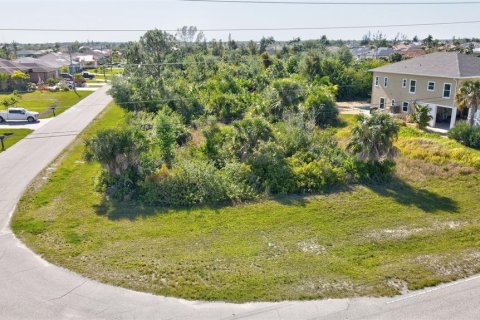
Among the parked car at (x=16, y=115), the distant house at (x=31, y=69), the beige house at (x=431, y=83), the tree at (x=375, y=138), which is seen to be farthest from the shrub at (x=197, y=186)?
the distant house at (x=31, y=69)

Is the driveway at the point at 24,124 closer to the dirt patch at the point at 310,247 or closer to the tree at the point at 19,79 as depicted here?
the tree at the point at 19,79

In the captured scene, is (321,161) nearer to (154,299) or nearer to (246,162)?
(246,162)

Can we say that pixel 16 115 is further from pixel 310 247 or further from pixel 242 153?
pixel 310 247

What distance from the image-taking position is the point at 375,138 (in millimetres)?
20594

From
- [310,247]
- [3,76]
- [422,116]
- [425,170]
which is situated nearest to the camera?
[310,247]

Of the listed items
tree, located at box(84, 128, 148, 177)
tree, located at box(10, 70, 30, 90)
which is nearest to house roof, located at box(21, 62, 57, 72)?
→ tree, located at box(10, 70, 30, 90)

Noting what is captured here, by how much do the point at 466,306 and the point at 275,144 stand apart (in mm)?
12058

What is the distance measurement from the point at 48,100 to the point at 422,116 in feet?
131

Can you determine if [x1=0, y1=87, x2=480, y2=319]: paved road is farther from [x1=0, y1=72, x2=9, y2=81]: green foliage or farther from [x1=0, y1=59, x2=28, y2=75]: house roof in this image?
[x1=0, y1=59, x2=28, y2=75]: house roof

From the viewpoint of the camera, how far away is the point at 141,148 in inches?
779

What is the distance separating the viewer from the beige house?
99.1ft

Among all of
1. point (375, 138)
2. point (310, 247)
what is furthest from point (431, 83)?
point (310, 247)

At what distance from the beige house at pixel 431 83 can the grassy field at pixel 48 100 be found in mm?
30854

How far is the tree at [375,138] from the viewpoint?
20531 millimetres
